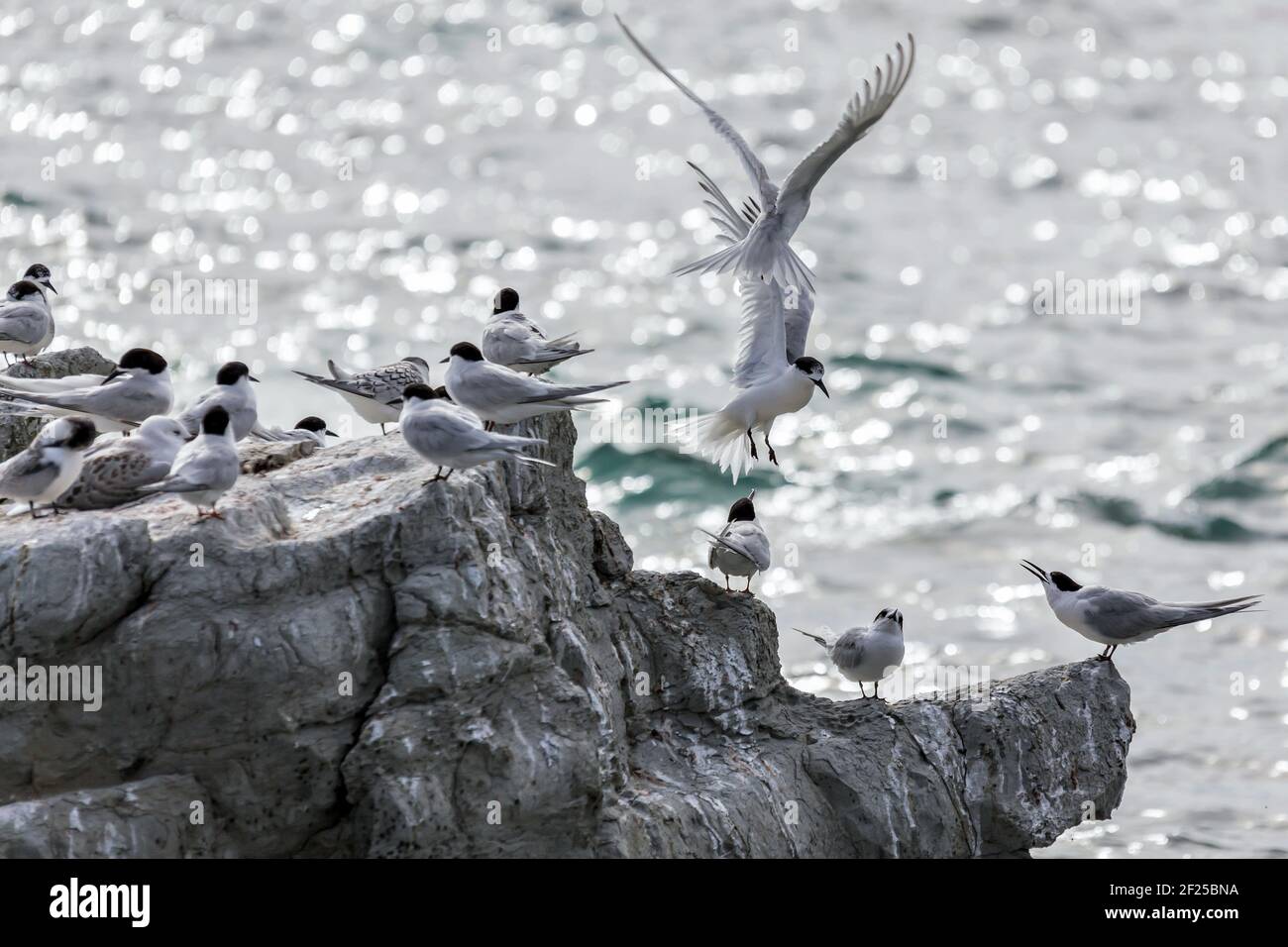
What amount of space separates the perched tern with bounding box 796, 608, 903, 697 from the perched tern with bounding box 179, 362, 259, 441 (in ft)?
11.6

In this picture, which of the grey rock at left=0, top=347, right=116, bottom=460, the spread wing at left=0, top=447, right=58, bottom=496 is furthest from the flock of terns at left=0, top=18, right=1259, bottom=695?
the grey rock at left=0, top=347, right=116, bottom=460

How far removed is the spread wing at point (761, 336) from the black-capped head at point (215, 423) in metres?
4.51

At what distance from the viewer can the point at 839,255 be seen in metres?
33.7

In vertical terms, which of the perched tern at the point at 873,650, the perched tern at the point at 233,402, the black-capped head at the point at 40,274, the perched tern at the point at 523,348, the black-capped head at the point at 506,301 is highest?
the black-capped head at the point at 40,274

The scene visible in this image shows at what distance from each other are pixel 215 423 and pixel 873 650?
4.35 meters

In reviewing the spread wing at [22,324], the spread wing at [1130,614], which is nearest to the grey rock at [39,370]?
the spread wing at [22,324]

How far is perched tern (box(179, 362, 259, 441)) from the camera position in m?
9.84

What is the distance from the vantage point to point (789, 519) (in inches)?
1016

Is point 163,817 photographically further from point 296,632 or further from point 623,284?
point 623,284

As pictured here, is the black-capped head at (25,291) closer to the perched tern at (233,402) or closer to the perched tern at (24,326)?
the perched tern at (24,326)

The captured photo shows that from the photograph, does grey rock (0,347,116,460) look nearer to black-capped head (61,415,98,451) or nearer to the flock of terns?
the flock of terns

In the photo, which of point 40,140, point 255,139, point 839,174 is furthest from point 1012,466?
point 40,140

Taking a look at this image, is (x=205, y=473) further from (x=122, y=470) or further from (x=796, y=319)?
(x=796, y=319)

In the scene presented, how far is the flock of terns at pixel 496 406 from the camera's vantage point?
8.55 metres
